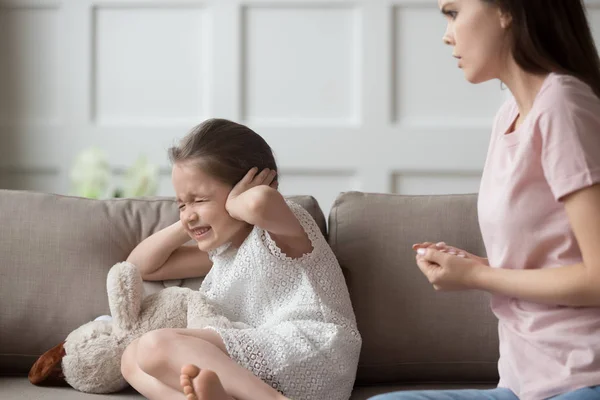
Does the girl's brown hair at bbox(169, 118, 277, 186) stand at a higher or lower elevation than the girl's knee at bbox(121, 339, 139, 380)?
higher

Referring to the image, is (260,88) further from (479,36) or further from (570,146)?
(570,146)

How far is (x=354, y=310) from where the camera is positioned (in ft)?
6.11

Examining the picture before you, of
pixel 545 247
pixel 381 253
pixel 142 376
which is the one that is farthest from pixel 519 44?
pixel 142 376

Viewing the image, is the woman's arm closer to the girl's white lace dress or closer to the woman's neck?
the woman's neck

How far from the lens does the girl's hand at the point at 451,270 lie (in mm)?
1186

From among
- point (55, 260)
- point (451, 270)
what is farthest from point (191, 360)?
point (451, 270)

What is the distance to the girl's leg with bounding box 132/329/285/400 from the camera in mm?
1558

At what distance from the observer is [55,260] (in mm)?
1900

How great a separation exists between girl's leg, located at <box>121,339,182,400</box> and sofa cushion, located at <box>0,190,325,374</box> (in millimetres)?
207

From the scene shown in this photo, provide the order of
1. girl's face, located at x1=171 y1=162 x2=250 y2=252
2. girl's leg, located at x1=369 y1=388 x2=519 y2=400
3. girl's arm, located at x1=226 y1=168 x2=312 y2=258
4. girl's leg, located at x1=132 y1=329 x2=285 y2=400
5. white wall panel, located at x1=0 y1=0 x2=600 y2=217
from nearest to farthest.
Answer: girl's leg, located at x1=369 y1=388 x2=519 y2=400 → girl's leg, located at x1=132 y1=329 x2=285 y2=400 → girl's arm, located at x1=226 y1=168 x2=312 y2=258 → girl's face, located at x1=171 y1=162 x2=250 y2=252 → white wall panel, located at x1=0 y1=0 x2=600 y2=217

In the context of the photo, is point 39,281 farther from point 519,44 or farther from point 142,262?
point 519,44

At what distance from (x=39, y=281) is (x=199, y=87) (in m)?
1.52

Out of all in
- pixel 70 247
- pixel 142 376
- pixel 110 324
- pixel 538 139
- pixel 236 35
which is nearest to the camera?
pixel 538 139

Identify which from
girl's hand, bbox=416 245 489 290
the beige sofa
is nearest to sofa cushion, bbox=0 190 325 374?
the beige sofa
